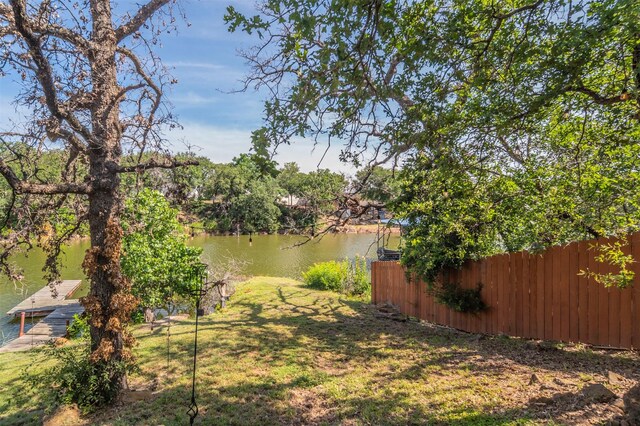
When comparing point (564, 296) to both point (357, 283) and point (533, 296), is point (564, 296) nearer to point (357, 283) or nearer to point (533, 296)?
point (533, 296)

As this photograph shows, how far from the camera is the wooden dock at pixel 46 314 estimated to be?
820 cm

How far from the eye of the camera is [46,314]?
12516 mm

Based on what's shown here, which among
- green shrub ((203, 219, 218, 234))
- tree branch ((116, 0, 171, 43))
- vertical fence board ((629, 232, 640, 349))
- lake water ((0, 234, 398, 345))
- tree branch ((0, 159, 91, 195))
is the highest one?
tree branch ((116, 0, 171, 43))

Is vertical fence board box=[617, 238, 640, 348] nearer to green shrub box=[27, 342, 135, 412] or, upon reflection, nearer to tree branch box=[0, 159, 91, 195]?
green shrub box=[27, 342, 135, 412]

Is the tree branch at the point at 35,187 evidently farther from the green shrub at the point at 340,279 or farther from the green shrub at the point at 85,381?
the green shrub at the point at 340,279

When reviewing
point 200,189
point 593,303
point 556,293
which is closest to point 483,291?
point 556,293

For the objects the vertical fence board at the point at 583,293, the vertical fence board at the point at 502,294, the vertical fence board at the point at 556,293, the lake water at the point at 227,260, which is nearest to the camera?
the vertical fence board at the point at 583,293

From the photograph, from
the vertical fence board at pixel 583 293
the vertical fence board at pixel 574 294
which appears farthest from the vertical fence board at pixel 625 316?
the vertical fence board at pixel 574 294

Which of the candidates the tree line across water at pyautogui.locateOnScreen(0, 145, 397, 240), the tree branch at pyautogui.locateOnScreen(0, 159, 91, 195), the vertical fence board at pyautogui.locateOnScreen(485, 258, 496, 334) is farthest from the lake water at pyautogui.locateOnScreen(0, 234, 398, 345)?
the tree branch at pyautogui.locateOnScreen(0, 159, 91, 195)

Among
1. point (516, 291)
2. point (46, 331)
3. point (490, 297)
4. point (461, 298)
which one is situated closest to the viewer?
point (516, 291)

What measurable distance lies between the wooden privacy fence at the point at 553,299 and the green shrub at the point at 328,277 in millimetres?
5627

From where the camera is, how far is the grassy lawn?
3.34 metres

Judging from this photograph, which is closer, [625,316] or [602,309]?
[625,316]

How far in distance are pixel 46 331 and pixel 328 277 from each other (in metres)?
8.42
